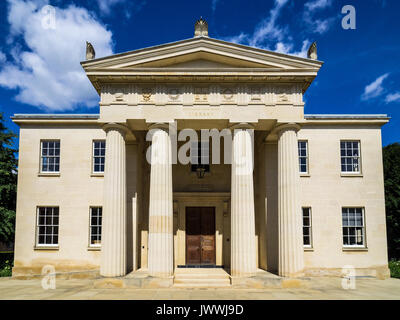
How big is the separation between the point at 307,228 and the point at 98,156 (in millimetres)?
14047

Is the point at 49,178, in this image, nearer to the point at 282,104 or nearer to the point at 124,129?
the point at 124,129

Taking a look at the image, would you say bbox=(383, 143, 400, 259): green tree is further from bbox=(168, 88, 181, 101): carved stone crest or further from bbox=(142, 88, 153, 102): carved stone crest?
bbox=(142, 88, 153, 102): carved stone crest

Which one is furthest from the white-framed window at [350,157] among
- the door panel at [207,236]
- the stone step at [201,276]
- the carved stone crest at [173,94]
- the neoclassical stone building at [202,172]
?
the carved stone crest at [173,94]

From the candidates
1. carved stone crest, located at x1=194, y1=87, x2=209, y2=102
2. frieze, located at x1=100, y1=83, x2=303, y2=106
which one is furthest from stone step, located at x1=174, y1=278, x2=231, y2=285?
carved stone crest, located at x1=194, y1=87, x2=209, y2=102

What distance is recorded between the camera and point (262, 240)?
59.7 feet

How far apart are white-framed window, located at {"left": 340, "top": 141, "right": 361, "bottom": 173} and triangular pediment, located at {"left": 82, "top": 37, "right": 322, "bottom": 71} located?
22.4ft

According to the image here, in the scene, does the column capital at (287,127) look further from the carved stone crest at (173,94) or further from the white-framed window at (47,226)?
the white-framed window at (47,226)

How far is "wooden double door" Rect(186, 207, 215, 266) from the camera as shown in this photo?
61.7 ft

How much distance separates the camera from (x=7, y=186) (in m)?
21.6

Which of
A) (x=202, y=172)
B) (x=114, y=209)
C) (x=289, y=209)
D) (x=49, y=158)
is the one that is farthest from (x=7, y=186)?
(x=289, y=209)

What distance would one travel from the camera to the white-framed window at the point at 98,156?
19.6 metres

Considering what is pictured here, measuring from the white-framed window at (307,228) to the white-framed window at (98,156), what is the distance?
1329cm

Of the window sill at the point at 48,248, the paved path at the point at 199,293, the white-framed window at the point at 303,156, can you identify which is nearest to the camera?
the paved path at the point at 199,293

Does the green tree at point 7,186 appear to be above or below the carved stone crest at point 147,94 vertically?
below
